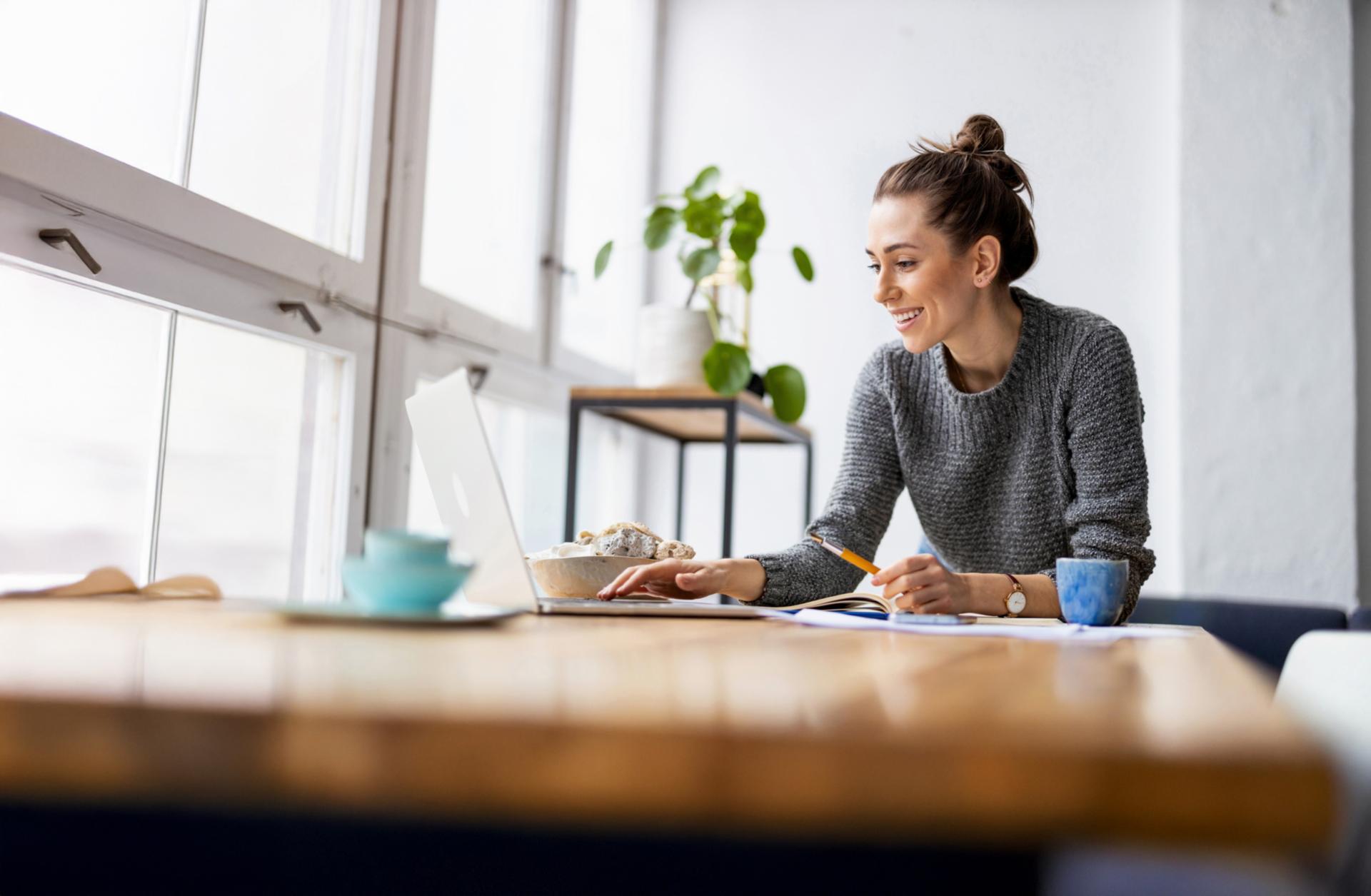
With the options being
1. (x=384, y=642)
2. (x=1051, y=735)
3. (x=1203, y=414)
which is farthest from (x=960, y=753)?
(x=1203, y=414)

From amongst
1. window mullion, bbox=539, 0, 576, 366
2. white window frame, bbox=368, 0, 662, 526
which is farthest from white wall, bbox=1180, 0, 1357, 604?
white window frame, bbox=368, 0, 662, 526

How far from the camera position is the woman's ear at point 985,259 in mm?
1775

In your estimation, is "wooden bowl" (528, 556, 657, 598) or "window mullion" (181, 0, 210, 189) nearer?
"wooden bowl" (528, 556, 657, 598)

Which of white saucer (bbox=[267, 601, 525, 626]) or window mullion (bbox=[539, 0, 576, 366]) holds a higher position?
window mullion (bbox=[539, 0, 576, 366])

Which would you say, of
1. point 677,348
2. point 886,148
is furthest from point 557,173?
point 886,148

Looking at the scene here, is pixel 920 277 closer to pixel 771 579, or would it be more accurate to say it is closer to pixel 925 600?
pixel 771 579

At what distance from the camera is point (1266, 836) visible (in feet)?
1.17

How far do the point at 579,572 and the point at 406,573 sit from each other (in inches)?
20.6

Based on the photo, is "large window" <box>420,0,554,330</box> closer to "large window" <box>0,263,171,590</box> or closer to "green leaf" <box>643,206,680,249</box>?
"green leaf" <box>643,206,680,249</box>

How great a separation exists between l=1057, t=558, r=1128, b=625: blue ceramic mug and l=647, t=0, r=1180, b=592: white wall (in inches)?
85.6

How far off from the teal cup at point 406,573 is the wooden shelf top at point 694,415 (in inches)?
67.0

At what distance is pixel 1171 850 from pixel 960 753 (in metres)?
0.07

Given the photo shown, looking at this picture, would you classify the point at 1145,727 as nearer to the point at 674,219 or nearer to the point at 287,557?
the point at 287,557

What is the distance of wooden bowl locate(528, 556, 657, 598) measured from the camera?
132 cm
